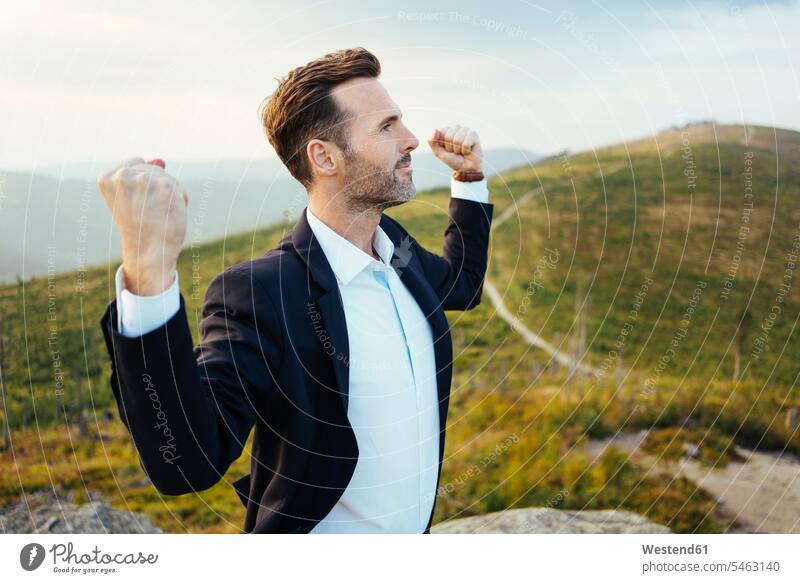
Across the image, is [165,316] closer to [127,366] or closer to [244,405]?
[127,366]

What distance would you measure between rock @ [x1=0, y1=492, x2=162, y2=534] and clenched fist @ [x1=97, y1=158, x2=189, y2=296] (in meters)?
2.11

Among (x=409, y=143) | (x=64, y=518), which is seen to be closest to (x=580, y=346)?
(x=64, y=518)

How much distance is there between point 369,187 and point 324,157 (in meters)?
0.11

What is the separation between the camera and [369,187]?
1.60m

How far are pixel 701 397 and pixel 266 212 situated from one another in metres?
2.69

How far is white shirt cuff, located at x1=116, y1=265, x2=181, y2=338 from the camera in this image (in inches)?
40.3

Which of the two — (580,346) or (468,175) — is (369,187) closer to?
(468,175)

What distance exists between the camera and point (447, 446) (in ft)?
13.8

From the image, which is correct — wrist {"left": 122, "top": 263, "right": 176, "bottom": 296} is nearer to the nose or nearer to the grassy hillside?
the nose

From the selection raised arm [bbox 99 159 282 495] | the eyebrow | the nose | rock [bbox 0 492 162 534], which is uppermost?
the eyebrow

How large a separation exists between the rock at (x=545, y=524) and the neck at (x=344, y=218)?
1351 millimetres

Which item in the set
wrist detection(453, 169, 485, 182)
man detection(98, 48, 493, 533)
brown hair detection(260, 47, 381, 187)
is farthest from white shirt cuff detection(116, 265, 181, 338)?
wrist detection(453, 169, 485, 182)

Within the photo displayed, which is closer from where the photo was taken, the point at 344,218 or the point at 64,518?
the point at 344,218
